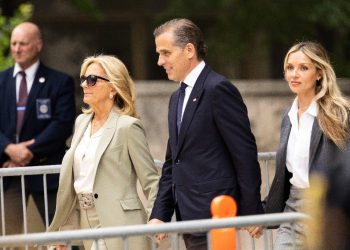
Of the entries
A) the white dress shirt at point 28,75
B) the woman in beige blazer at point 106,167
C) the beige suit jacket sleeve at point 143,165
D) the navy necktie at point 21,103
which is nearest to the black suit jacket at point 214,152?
the beige suit jacket sleeve at point 143,165

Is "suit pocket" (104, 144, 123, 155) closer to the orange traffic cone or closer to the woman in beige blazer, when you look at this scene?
the woman in beige blazer

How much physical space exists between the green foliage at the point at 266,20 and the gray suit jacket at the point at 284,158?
650 centimetres

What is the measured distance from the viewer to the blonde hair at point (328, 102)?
336 centimetres

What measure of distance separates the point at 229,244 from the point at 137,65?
9.78 m

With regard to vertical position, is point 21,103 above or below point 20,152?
above

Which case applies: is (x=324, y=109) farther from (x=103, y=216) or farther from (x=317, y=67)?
(x=103, y=216)

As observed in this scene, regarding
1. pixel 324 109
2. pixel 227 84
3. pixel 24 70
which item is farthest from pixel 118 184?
pixel 24 70

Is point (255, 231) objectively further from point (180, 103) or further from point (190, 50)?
point (190, 50)

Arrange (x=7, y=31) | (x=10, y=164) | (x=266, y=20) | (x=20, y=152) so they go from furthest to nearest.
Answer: (x=266, y=20)
(x=7, y=31)
(x=10, y=164)
(x=20, y=152)

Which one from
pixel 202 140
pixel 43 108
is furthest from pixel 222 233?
pixel 43 108

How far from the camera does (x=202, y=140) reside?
3.46 meters

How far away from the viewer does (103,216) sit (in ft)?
12.7

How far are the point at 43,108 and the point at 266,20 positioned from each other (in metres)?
5.77

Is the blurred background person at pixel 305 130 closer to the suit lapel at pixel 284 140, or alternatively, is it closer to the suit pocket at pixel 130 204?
the suit lapel at pixel 284 140
